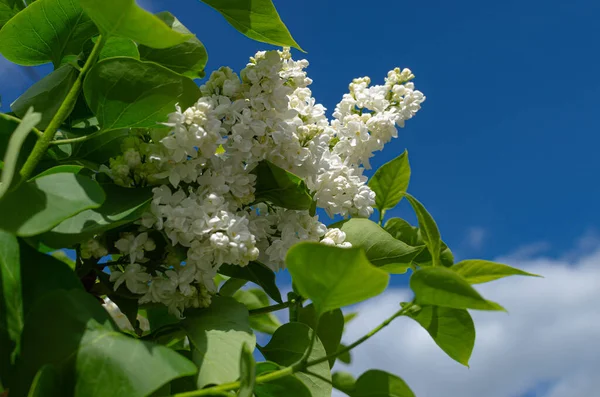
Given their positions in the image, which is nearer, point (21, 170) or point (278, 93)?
point (21, 170)

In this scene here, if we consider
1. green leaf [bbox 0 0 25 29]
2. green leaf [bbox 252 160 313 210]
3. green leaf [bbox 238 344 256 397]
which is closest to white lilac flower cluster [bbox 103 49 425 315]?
green leaf [bbox 252 160 313 210]

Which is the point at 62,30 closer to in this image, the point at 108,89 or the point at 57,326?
the point at 108,89

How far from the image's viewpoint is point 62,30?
647mm

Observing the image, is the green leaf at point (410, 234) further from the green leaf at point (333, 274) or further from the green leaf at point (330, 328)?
the green leaf at point (333, 274)

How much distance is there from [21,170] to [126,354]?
17cm

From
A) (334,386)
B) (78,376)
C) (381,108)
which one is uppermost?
(381,108)

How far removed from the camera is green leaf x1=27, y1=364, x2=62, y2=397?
41 centimetres

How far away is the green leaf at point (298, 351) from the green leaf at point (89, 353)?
169mm

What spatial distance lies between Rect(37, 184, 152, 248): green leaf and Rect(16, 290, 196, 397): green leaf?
5cm

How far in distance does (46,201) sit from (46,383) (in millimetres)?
126

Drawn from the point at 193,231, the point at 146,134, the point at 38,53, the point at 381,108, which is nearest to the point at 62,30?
the point at 38,53

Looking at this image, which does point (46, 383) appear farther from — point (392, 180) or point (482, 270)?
point (392, 180)

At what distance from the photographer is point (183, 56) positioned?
0.67 metres

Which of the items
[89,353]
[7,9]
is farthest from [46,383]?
[7,9]
